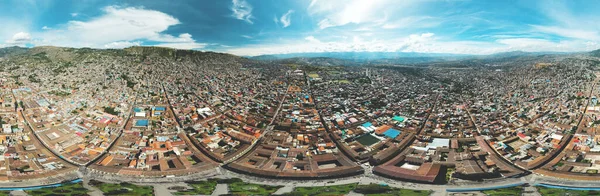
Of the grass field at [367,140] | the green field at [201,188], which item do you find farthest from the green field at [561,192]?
the green field at [201,188]

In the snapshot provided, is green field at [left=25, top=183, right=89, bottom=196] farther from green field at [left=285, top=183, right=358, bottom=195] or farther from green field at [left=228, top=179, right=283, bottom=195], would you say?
green field at [left=285, top=183, right=358, bottom=195]

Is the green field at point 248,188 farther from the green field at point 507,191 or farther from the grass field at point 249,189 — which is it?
the green field at point 507,191

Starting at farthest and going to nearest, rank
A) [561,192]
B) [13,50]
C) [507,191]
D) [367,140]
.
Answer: [13,50], [367,140], [507,191], [561,192]

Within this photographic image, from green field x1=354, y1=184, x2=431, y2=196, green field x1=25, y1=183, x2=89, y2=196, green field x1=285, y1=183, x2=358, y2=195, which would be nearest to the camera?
green field x1=25, y1=183, x2=89, y2=196

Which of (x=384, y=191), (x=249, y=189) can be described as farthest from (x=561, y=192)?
(x=249, y=189)

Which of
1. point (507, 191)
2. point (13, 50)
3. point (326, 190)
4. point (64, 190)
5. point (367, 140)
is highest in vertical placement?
point (13, 50)

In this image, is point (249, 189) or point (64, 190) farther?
point (249, 189)

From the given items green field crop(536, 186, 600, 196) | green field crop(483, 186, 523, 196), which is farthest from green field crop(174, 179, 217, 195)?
green field crop(536, 186, 600, 196)

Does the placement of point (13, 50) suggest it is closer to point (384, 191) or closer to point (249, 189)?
point (249, 189)
